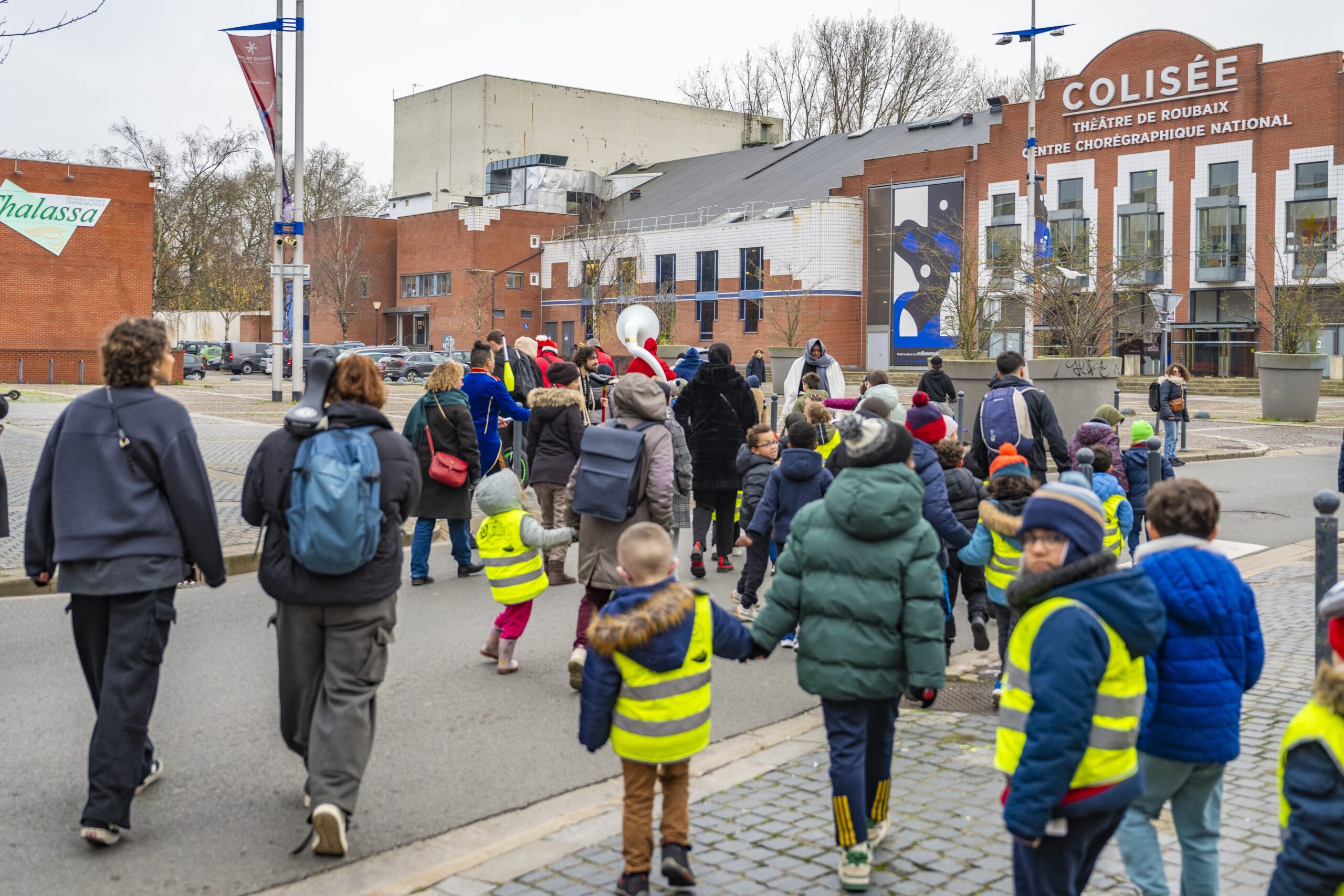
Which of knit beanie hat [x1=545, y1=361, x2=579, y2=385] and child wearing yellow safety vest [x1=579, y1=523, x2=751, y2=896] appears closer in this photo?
child wearing yellow safety vest [x1=579, y1=523, x2=751, y2=896]

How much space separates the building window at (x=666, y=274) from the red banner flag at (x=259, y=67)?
1556 inches

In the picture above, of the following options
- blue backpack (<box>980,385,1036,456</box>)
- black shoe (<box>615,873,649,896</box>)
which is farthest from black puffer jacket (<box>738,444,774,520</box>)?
black shoe (<box>615,873,649,896</box>)

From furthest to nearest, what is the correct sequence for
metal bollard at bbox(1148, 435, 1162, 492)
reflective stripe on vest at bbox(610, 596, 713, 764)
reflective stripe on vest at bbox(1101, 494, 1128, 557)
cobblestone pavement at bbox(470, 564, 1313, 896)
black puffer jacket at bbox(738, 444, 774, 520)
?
1. metal bollard at bbox(1148, 435, 1162, 492)
2. black puffer jacket at bbox(738, 444, 774, 520)
3. reflective stripe on vest at bbox(1101, 494, 1128, 557)
4. cobblestone pavement at bbox(470, 564, 1313, 896)
5. reflective stripe on vest at bbox(610, 596, 713, 764)

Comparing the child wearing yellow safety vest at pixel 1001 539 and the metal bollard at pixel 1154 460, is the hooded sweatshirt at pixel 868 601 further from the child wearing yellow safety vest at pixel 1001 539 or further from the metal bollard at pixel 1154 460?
the metal bollard at pixel 1154 460

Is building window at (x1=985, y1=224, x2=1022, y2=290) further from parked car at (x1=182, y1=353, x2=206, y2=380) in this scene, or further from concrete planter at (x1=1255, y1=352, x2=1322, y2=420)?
parked car at (x1=182, y1=353, x2=206, y2=380)

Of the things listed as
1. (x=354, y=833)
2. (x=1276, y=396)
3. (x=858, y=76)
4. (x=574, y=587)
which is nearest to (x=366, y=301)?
(x=858, y=76)

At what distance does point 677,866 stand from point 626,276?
6562 cm

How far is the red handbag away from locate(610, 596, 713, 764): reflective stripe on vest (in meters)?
5.97

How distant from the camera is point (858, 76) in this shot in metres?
78.6

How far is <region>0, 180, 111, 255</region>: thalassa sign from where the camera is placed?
44.5 meters

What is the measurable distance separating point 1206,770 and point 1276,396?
1169 inches

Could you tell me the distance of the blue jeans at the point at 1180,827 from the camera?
381 cm

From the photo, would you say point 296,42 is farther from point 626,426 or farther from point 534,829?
point 534,829

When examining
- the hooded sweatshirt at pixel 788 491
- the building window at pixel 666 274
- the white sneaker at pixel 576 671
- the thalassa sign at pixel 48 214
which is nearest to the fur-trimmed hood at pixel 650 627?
the white sneaker at pixel 576 671
